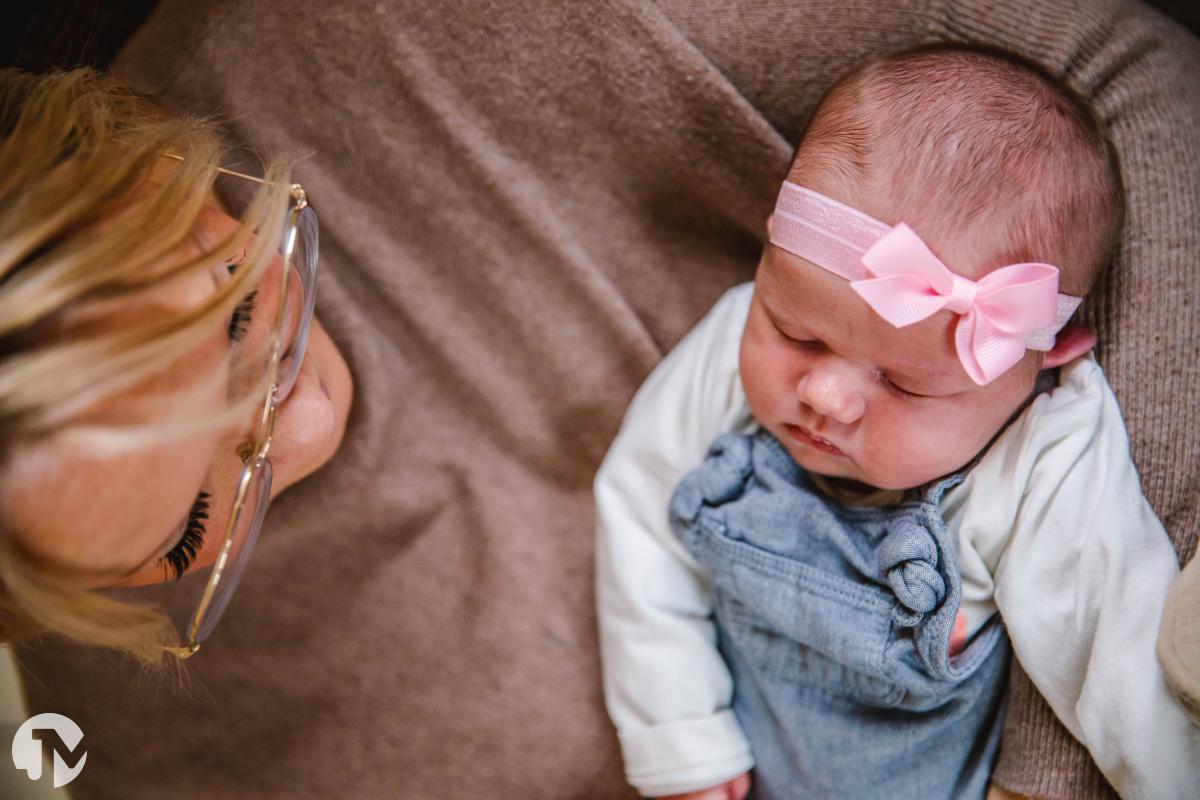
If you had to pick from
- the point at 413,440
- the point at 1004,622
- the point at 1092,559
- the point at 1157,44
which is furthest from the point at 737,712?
the point at 1157,44

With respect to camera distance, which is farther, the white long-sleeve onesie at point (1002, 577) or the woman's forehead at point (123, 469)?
the white long-sleeve onesie at point (1002, 577)

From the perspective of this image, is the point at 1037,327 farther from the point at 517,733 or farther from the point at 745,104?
the point at 517,733

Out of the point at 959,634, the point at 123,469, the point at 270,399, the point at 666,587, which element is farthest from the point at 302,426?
the point at 959,634

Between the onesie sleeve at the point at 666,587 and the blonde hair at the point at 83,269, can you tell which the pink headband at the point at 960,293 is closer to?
the onesie sleeve at the point at 666,587

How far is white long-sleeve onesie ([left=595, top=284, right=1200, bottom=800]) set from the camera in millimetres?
1026

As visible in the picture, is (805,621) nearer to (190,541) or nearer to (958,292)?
(958,292)

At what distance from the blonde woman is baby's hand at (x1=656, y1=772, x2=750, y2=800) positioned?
771 mm

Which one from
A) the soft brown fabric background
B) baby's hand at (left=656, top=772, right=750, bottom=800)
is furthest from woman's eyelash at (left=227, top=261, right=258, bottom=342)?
baby's hand at (left=656, top=772, right=750, bottom=800)

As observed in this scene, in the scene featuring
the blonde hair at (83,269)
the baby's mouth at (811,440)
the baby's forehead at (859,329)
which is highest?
the blonde hair at (83,269)

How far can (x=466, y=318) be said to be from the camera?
1460mm

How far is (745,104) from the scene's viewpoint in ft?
4.17

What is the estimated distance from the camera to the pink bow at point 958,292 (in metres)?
0.94

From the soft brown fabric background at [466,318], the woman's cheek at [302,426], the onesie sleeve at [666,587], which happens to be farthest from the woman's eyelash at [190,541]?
the onesie sleeve at [666,587]

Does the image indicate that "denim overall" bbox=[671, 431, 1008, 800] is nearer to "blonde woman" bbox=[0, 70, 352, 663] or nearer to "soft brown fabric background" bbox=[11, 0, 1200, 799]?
"soft brown fabric background" bbox=[11, 0, 1200, 799]
